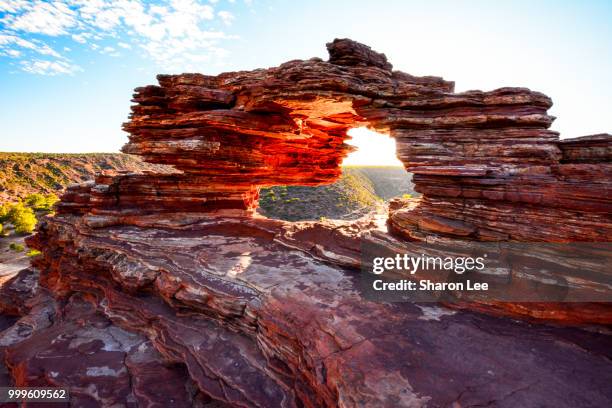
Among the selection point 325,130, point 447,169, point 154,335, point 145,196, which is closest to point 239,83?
point 325,130

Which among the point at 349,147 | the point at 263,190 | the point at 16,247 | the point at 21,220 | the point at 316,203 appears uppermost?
the point at 349,147

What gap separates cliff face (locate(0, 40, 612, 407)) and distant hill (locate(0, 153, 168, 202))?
64.0m

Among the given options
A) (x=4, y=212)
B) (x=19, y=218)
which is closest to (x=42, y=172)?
(x=4, y=212)

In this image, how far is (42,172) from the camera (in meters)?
74.7

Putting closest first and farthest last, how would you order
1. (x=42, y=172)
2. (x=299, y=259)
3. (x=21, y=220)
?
(x=299, y=259)
(x=21, y=220)
(x=42, y=172)

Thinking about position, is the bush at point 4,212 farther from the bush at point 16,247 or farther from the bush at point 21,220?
the bush at point 16,247

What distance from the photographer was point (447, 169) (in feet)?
35.9

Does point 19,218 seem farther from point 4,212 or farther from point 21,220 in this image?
point 4,212

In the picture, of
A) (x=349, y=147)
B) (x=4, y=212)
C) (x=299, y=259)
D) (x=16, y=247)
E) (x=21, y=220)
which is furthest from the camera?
(x=4, y=212)

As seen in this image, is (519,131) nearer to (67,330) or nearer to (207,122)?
(207,122)

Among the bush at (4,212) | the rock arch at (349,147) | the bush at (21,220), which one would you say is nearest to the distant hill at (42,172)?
the bush at (4,212)

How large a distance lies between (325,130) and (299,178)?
4.15 meters

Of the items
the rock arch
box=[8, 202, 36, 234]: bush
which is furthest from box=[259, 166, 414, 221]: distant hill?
box=[8, 202, 36, 234]: bush

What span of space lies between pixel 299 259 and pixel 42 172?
297 feet
